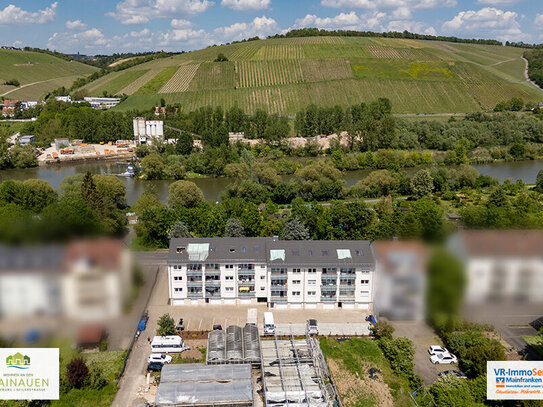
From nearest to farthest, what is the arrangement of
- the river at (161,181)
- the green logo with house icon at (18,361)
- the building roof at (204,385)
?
the green logo with house icon at (18,361) < the building roof at (204,385) < the river at (161,181)

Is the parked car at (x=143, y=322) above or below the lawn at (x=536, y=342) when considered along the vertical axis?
above

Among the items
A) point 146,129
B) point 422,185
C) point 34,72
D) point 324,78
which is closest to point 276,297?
point 422,185

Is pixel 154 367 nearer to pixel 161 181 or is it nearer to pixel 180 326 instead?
pixel 180 326

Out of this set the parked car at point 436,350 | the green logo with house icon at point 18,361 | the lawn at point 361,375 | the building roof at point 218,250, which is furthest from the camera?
the building roof at point 218,250

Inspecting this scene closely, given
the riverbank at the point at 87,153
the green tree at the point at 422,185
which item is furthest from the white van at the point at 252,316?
the riverbank at the point at 87,153

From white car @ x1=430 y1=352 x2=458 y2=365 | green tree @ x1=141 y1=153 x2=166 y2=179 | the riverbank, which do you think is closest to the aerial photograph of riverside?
white car @ x1=430 y1=352 x2=458 y2=365

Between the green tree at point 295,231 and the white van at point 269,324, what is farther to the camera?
the green tree at point 295,231

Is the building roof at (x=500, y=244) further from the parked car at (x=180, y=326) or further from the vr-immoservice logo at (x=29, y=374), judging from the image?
the vr-immoservice logo at (x=29, y=374)

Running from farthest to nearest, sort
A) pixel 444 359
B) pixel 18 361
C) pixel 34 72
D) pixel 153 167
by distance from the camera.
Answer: pixel 34 72 < pixel 153 167 < pixel 444 359 < pixel 18 361
